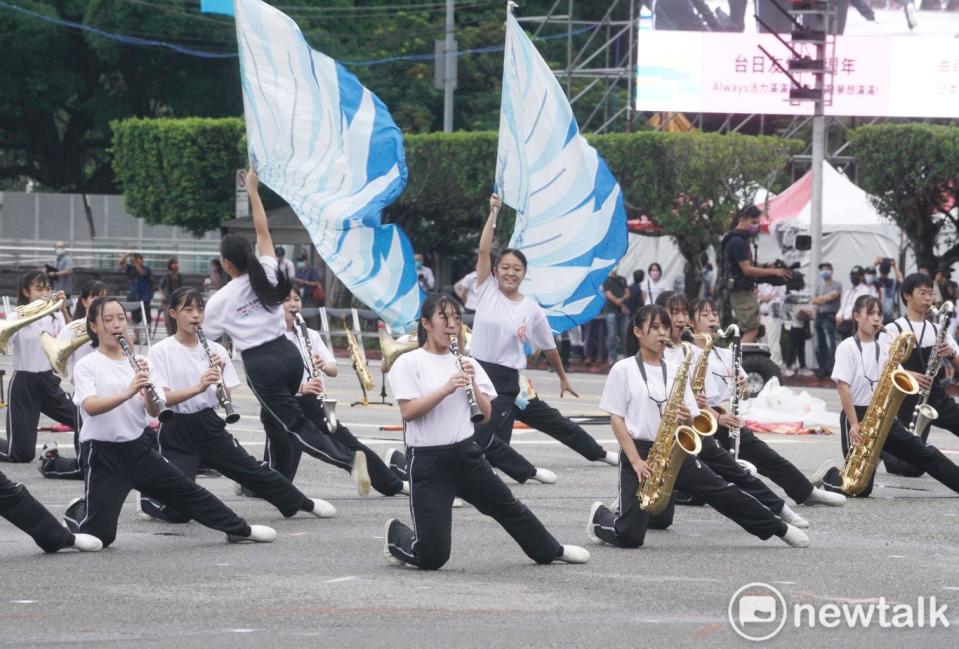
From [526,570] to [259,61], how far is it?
607 centimetres

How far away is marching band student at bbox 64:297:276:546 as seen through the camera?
9.38 m

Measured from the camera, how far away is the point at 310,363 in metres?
11.4

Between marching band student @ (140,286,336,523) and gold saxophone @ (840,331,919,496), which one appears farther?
gold saxophone @ (840,331,919,496)

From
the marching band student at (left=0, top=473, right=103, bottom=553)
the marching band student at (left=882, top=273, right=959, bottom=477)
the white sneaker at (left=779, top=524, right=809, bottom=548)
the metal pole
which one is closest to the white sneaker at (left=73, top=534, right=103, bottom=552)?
the marching band student at (left=0, top=473, right=103, bottom=553)

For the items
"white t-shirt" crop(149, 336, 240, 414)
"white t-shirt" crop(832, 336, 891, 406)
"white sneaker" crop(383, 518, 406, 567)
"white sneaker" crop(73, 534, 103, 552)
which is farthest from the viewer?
"white t-shirt" crop(832, 336, 891, 406)

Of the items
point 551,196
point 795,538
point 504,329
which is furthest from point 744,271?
point 795,538

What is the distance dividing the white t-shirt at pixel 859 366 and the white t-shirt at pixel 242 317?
161 inches

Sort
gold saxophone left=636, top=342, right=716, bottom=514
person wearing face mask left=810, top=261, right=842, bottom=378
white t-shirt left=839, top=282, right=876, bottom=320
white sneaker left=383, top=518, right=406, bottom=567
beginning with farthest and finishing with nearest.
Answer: person wearing face mask left=810, top=261, right=842, bottom=378
white t-shirt left=839, top=282, right=876, bottom=320
gold saxophone left=636, top=342, right=716, bottom=514
white sneaker left=383, top=518, right=406, bottom=567

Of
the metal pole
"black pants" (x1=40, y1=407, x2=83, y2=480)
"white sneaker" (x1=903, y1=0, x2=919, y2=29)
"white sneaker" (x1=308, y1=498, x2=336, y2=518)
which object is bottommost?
"black pants" (x1=40, y1=407, x2=83, y2=480)

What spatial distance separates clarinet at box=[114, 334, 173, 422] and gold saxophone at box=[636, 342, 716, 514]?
2.66 metres

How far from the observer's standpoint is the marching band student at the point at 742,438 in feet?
36.9

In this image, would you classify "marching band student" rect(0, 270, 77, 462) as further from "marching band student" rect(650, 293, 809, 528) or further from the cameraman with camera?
the cameraman with camera

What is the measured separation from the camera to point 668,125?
41.5 metres
